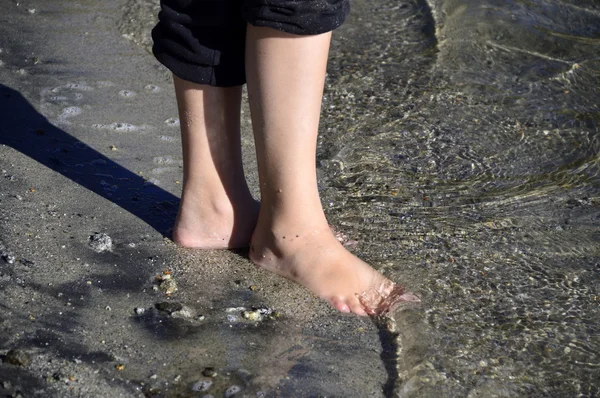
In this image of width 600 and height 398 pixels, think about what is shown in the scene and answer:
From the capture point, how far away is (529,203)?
258 cm

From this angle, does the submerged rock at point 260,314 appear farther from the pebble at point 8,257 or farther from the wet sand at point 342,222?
the pebble at point 8,257

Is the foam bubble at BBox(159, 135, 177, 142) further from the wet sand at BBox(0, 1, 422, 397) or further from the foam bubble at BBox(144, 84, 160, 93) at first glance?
the foam bubble at BBox(144, 84, 160, 93)

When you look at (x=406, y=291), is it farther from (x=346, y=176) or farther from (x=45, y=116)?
(x=45, y=116)

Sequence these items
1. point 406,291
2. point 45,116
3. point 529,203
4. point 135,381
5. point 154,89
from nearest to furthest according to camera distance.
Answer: point 135,381 < point 406,291 < point 529,203 < point 45,116 < point 154,89

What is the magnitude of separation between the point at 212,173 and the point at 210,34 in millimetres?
375

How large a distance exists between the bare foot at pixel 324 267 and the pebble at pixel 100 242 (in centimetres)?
42

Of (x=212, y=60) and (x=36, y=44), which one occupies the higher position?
(x=212, y=60)

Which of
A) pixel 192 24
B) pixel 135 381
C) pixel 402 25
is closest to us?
pixel 135 381

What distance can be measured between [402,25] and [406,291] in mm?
2132

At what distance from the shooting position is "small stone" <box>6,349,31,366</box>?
1660 mm

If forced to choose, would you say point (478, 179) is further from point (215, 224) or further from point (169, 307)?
point (169, 307)

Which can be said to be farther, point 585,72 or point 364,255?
point 585,72

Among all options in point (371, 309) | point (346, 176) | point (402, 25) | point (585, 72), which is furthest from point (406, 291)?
point (402, 25)

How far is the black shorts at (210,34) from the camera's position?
72.2 inches
